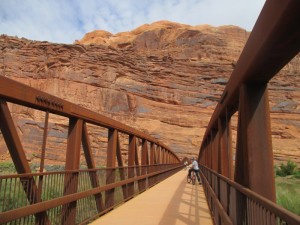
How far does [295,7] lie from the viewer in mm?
2525

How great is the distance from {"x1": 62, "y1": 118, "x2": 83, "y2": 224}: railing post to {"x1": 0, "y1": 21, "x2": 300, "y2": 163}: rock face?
130 feet

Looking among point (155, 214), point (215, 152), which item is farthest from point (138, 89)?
point (155, 214)

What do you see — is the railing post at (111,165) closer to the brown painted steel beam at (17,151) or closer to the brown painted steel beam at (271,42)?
the brown painted steel beam at (17,151)

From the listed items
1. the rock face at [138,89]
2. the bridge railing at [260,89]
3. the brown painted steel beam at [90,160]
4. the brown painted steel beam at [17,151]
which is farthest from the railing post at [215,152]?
the rock face at [138,89]

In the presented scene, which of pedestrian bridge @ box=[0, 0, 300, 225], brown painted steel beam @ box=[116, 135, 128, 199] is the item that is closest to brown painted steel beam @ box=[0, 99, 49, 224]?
pedestrian bridge @ box=[0, 0, 300, 225]

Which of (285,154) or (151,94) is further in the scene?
(151,94)

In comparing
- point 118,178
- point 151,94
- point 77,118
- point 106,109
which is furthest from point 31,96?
point 151,94

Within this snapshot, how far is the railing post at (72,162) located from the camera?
18.7 ft

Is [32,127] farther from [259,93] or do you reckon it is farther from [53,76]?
[259,93]

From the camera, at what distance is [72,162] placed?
20.1 ft

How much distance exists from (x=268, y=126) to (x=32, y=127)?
45.4 meters

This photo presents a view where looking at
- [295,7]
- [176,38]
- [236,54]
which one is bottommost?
[295,7]

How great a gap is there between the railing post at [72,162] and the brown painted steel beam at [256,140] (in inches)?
115

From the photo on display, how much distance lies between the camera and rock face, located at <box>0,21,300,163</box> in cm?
5094
